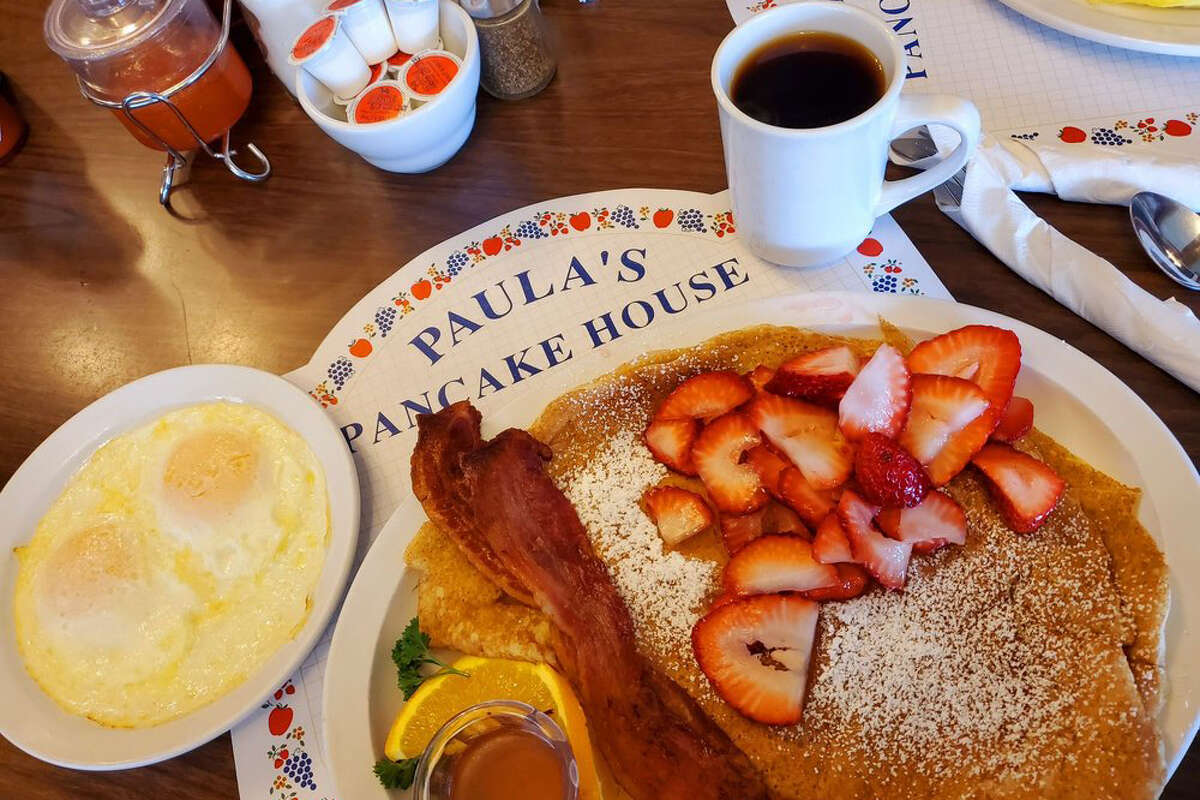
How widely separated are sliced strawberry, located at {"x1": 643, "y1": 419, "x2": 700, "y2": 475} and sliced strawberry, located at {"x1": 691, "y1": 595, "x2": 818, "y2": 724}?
230mm

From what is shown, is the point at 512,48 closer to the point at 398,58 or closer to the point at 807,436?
the point at 398,58

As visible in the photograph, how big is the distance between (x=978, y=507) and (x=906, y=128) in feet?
1.80

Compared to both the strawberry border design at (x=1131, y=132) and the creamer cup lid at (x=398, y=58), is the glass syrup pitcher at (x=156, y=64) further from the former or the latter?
the strawberry border design at (x=1131, y=132)

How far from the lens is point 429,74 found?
1541 millimetres

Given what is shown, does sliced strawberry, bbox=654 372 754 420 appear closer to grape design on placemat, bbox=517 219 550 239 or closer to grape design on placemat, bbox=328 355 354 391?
grape design on placemat, bbox=517 219 550 239

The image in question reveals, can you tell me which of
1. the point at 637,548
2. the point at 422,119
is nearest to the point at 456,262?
the point at 422,119

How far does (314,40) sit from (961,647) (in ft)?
4.75

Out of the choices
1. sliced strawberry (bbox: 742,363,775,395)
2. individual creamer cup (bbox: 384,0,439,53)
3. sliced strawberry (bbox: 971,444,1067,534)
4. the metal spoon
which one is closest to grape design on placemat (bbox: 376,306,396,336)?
individual creamer cup (bbox: 384,0,439,53)

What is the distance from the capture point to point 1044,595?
1078 mm

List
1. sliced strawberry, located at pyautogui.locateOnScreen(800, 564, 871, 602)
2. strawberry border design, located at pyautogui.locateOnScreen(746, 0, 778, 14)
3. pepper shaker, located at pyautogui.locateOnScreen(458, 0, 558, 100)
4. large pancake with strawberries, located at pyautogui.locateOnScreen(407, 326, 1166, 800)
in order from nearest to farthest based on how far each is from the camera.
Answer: large pancake with strawberries, located at pyautogui.locateOnScreen(407, 326, 1166, 800) < sliced strawberry, located at pyautogui.locateOnScreen(800, 564, 871, 602) < pepper shaker, located at pyautogui.locateOnScreen(458, 0, 558, 100) < strawberry border design, located at pyautogui.locateOnScreen(746, 0, 778, 14)

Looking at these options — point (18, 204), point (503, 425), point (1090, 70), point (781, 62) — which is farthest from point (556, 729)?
point (18, 204)

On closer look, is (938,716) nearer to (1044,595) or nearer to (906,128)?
(1044,595)

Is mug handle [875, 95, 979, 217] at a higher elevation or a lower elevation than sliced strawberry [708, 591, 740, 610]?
higher

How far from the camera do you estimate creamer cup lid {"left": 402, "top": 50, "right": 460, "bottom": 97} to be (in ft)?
5.01
